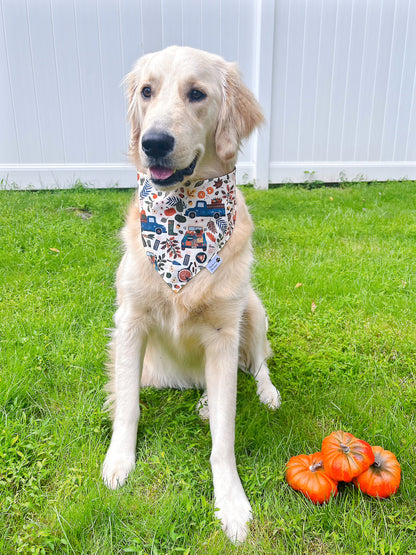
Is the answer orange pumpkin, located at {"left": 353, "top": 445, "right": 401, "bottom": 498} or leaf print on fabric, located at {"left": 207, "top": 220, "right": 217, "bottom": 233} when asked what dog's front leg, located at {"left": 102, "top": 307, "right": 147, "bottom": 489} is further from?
orange pumpkin, located at {"left": 353, "top": 445, "right": 401, "bottom": 498}

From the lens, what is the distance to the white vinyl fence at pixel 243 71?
18.2 ft

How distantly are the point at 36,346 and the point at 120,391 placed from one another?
76 centimetres

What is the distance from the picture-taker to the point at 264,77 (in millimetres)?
5852

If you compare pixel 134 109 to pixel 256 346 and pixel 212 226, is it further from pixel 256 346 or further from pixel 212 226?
pixel 256 346

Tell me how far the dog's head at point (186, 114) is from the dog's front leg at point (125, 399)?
626 millimetres

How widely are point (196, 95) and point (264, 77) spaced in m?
4.50

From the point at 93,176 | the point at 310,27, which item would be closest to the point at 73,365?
the point at 93,176

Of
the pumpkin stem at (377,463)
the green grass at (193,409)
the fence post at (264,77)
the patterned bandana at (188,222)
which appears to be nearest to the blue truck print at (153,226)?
the patterned bandana at (188,222)

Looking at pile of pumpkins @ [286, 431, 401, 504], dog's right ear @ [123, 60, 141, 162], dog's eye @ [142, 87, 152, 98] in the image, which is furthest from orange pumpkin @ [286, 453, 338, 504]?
dog's eye @ [142, 87, 152, 98]

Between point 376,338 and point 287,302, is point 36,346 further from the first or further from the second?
point 376,338

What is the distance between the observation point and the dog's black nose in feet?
5.27

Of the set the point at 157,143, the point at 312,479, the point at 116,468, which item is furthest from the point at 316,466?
the point at 157,143

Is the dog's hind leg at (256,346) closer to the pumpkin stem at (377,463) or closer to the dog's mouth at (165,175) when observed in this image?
the pumpkin stem at (377,463)

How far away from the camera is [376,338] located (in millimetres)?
2691
